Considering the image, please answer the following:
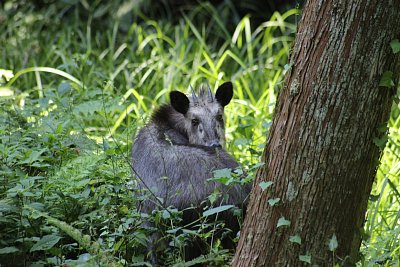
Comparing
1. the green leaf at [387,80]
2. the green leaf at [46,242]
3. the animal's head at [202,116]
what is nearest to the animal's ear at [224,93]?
the animal's head at [202,116]

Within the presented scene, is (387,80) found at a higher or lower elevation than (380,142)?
higher

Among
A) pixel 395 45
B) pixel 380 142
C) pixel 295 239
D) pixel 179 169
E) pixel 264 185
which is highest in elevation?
pixel 395 45

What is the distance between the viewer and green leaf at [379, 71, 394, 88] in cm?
342

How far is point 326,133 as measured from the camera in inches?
136

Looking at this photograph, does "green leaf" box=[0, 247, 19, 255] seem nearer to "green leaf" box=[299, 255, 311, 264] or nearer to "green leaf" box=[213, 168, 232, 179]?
"green leaf" box=[213, 168, 232, 179]

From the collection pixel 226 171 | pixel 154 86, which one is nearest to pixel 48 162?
pixel 226 171

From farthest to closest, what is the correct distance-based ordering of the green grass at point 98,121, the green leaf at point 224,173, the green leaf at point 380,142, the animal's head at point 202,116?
the animal's head at point 202,116 < the green grass at point 98,121 < the green leaf at point 224,173 < the green leaf at point 380,142

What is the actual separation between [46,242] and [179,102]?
2081mm

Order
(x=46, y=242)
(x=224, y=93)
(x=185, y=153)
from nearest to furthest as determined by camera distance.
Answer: (x=46, y=242), (x=185, y=153), (x=224, y=93)

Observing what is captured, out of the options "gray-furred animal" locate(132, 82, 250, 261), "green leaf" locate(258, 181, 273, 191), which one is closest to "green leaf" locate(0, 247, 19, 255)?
"gray-furred animal" locate(132, 82, 250, 261)

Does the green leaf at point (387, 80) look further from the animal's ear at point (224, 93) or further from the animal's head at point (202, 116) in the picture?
the animal's ear at point (224, 93)

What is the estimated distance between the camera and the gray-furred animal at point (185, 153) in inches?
181

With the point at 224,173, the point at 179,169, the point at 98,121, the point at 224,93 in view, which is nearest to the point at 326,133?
the point at 224,173

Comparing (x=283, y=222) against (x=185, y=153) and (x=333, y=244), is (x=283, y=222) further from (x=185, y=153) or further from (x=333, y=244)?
(x=185, y=153)
